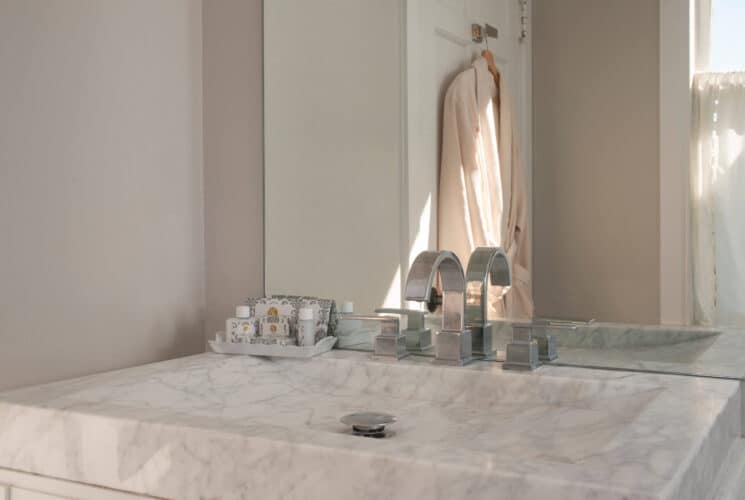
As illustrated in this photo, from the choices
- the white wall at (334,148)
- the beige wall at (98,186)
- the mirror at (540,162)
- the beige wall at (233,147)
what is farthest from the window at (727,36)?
the beige wall at (98,186)

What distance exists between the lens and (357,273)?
67.4 inches

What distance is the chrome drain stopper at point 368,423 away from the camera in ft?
3.94

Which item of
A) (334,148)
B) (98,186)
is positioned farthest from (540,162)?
(98,186)

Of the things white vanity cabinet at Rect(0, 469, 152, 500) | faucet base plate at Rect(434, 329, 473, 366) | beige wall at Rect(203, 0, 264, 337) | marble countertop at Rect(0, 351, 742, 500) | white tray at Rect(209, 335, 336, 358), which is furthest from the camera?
beige wall at Rect(203, 0, 264, 337)

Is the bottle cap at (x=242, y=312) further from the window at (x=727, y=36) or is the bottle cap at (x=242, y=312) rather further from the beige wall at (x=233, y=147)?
the window at (x=727, y=36)

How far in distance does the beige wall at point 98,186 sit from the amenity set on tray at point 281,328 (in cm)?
20

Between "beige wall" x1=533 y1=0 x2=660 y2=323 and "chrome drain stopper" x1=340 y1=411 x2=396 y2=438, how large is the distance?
0.44 metres

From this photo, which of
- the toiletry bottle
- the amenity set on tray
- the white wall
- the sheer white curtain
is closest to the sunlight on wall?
the white wall

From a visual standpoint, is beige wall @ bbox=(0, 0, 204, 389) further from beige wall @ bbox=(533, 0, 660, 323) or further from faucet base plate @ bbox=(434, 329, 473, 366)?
beige wall @ bbox=(533, 0, 660, 323)

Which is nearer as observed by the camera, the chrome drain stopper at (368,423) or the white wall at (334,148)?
the chrome drain stopper at (368,423)

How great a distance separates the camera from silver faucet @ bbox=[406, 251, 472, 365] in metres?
1.43

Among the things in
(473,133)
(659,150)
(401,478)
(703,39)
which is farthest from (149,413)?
(703,39)

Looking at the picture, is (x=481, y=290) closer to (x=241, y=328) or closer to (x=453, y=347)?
(x=453, y=347)

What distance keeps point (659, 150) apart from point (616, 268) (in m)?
0.22
